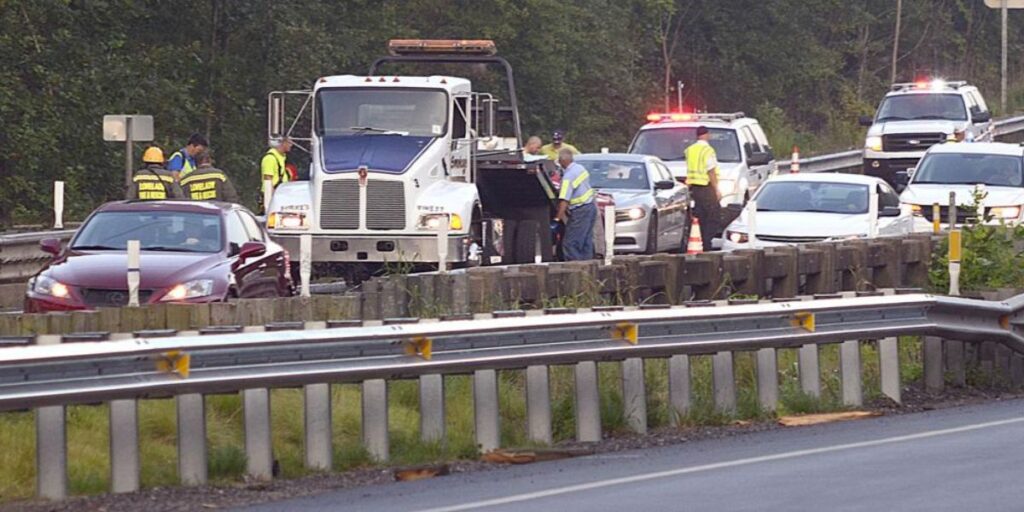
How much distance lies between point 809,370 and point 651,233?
47.2 feet

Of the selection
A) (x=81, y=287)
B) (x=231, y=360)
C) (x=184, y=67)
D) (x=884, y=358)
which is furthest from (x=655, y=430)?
(x=184, y=67)

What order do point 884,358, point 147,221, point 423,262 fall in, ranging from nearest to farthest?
1. point 884,358
2. point 147,221
3. point 423,262

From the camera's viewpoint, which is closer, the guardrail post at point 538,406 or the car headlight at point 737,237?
the guardrail post at point 538,406

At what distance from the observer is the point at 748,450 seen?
12.3 m

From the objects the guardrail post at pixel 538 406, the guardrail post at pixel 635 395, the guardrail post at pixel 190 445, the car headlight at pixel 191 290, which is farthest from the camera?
the car headlight at pixel 191 290

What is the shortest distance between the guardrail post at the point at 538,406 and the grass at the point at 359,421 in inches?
4.4

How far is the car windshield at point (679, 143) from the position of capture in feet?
114

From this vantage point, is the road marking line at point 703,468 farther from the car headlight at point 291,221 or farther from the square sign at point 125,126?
the square sign at point 125,126

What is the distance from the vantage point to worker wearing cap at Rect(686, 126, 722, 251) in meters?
30.8

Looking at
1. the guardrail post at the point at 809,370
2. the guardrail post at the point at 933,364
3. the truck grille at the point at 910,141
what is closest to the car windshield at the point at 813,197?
the guardrail post at the point at 933,364

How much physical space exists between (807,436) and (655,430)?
1.11 m

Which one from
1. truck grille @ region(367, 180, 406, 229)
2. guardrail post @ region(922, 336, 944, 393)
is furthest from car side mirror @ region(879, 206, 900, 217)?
guardrail post @ region(922, 336, 944, 393)

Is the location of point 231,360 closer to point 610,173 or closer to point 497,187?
point 497,187

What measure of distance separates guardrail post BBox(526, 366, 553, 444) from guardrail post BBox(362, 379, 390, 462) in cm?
112
